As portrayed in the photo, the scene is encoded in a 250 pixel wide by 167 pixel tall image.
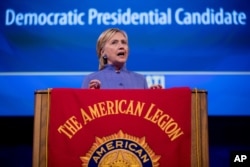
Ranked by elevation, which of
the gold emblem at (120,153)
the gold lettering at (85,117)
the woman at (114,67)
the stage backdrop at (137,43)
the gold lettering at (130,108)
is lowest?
the gold emblem at (120,153)

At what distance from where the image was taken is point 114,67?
238cm

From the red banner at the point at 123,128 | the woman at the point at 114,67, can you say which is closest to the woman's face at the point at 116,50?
the woman at the point at 114,67

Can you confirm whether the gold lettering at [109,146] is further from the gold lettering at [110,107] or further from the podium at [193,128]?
the podium at [193,128]

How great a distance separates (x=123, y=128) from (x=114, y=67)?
906 millimetres

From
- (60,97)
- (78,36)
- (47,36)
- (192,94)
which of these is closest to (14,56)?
(47,36)

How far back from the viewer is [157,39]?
341 centimetres

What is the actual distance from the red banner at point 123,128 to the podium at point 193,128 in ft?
0.06

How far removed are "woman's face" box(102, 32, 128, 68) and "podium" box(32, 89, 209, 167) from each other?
2.88 ft

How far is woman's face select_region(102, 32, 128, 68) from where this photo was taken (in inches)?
93.7

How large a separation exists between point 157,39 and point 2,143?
1.54 meters

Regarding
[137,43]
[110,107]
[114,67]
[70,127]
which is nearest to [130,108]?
[110,107]

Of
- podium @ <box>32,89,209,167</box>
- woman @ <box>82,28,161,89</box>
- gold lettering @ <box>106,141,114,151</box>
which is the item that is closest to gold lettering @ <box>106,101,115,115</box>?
gold lettering @ <box>106,141,114,151</box>

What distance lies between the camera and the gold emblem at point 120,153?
1483 millimetres

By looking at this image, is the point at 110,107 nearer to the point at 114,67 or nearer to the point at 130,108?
the point at 130,108
